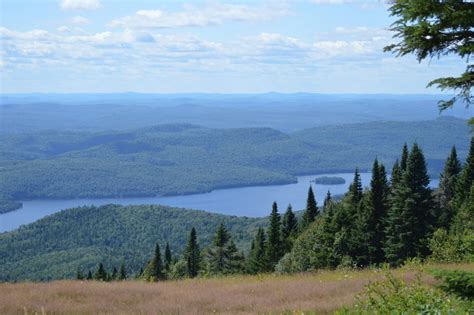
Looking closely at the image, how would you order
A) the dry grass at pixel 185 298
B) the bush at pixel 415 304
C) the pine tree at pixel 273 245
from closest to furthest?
1. the bush at pixel 415 304
2. the dry grass at pixel 185 298
3. the pine tree at pixel 273 245

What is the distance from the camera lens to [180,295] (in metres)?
15.8

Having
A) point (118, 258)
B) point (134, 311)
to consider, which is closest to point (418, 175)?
point (134, 311)

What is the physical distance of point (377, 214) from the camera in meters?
60.6

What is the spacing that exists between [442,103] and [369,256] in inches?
2002

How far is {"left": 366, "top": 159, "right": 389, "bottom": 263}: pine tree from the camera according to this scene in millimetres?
58562

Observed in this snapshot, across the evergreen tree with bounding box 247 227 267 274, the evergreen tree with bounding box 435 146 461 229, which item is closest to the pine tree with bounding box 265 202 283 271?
the evergreen tree with bounding box 247 227 267 274

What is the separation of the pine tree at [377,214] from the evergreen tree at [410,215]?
4.53ft

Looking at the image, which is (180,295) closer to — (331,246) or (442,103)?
(442,103)

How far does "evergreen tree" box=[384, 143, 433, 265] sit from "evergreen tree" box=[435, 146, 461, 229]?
1.36 metres

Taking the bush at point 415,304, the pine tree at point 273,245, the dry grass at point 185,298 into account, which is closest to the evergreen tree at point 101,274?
the pine tree at point 273,245

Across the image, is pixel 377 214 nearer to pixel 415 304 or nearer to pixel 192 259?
pixel 192 259

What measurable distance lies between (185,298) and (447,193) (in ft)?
198

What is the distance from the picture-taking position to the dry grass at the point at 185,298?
1313cm

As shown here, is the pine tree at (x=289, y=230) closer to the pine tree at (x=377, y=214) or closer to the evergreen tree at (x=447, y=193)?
the evergreen tree at (x=447, y=193)
